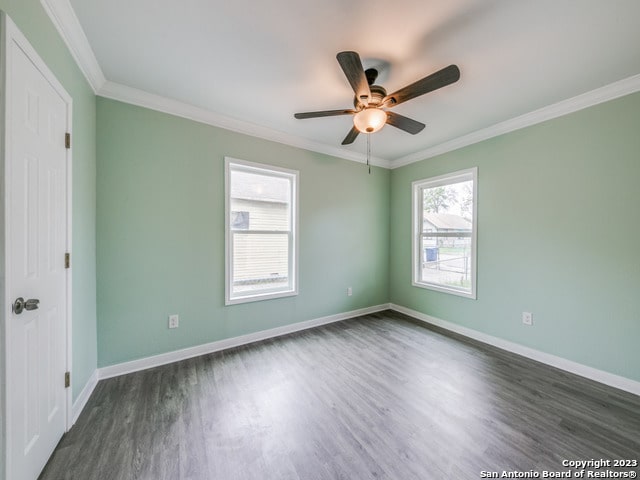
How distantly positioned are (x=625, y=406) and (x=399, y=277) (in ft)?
8.47

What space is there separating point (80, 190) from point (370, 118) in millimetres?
2241

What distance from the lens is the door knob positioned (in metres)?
1.09

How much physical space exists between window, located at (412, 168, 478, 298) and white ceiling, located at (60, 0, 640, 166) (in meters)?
1.08

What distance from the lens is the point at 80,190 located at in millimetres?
1816

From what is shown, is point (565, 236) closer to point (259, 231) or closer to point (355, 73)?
point (355, 73)

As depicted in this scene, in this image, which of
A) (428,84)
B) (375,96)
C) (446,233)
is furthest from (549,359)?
(375,96)

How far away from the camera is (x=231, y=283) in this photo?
2842 millimetres

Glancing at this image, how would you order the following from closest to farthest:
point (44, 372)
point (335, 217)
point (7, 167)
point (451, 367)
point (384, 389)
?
point (7, 167) < point (44, 372) < point (384, 389) < point (451, 367) < point (335, 217)

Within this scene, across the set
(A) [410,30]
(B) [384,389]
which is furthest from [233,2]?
(B) [384,389]

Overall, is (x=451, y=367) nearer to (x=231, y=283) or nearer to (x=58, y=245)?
(x=231, y=283)

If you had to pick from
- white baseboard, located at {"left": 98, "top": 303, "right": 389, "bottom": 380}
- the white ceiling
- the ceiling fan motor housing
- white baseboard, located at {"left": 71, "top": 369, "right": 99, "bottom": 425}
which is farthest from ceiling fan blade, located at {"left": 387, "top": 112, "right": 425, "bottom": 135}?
white baseboard, located at {"left": 71, "top": 369, "right": 99, "bottom": 425}

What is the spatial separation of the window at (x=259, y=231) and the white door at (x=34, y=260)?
1.40 meters

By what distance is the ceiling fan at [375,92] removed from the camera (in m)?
1.51

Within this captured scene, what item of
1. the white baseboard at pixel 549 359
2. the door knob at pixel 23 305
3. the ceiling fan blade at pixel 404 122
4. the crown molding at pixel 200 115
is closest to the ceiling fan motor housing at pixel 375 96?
the ceiling fan blade at pixel 404 122
